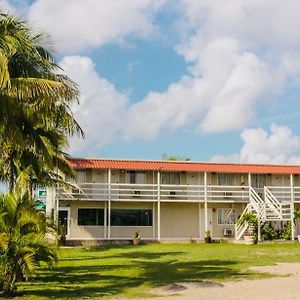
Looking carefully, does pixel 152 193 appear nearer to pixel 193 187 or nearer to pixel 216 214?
pixel 193 187

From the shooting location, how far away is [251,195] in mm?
39000

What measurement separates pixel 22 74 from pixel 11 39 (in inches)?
54.8

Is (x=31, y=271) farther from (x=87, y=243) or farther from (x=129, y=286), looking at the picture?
(x=87, y=243)

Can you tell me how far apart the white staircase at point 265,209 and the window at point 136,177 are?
299 inches

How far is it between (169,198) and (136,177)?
287 centimetres

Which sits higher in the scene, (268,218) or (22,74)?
(22,74)

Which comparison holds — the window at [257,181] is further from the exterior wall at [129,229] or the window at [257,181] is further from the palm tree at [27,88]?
the palm tree at [27,88]

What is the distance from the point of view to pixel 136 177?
39.8 m

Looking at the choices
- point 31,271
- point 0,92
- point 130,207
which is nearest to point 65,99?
point 0,92

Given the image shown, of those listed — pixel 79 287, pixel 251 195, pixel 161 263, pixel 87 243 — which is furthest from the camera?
pixel 251 195

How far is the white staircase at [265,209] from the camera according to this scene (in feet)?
118

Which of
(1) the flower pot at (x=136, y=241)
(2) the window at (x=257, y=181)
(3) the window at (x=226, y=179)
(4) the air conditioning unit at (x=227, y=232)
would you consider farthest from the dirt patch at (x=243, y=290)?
(2) the window at (x=257, y=181)

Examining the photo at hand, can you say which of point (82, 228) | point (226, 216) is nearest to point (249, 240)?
point (226, 216)

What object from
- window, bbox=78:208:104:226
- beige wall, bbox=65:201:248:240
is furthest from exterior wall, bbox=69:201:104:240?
beige wall, bbox=65:201:248:240
